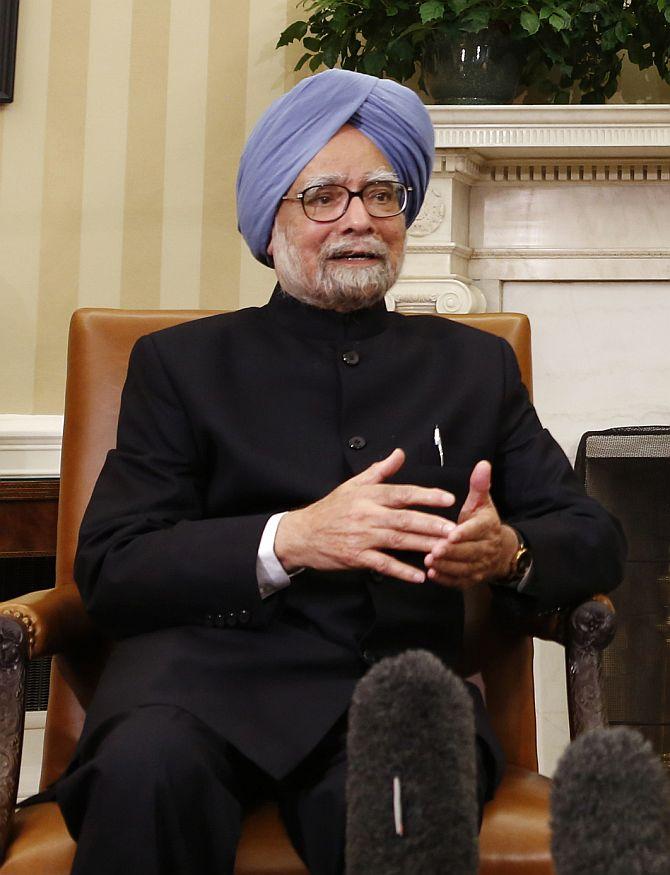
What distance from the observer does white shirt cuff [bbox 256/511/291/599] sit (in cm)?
139

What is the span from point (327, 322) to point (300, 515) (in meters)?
0.42

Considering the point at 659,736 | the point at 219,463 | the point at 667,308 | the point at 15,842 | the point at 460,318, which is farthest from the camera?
the point at 667,308

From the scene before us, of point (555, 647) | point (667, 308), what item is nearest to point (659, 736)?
point (555, 647)

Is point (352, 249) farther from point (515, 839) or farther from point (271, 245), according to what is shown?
point (515, 839)

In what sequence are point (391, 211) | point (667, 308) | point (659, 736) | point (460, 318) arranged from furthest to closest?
point (667, 308) < point (659, 736) < point (460, 318) < point (391, 211)

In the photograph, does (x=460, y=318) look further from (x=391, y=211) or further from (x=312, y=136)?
(x=312, y=136)

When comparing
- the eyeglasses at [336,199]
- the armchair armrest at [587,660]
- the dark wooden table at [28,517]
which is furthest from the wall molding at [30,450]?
the armchair armrest at [587,660]

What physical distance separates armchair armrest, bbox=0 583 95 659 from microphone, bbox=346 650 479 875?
0.89m

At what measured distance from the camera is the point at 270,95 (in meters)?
2.83

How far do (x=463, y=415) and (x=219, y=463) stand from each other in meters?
0.36

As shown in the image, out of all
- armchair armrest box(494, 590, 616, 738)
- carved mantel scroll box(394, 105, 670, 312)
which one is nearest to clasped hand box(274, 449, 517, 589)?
armchair armrest box(494, 590, 616, 738)

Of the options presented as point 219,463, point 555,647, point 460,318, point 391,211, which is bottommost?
point 555,647

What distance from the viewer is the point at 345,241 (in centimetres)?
168

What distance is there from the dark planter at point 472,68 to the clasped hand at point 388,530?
1373 millimetres
